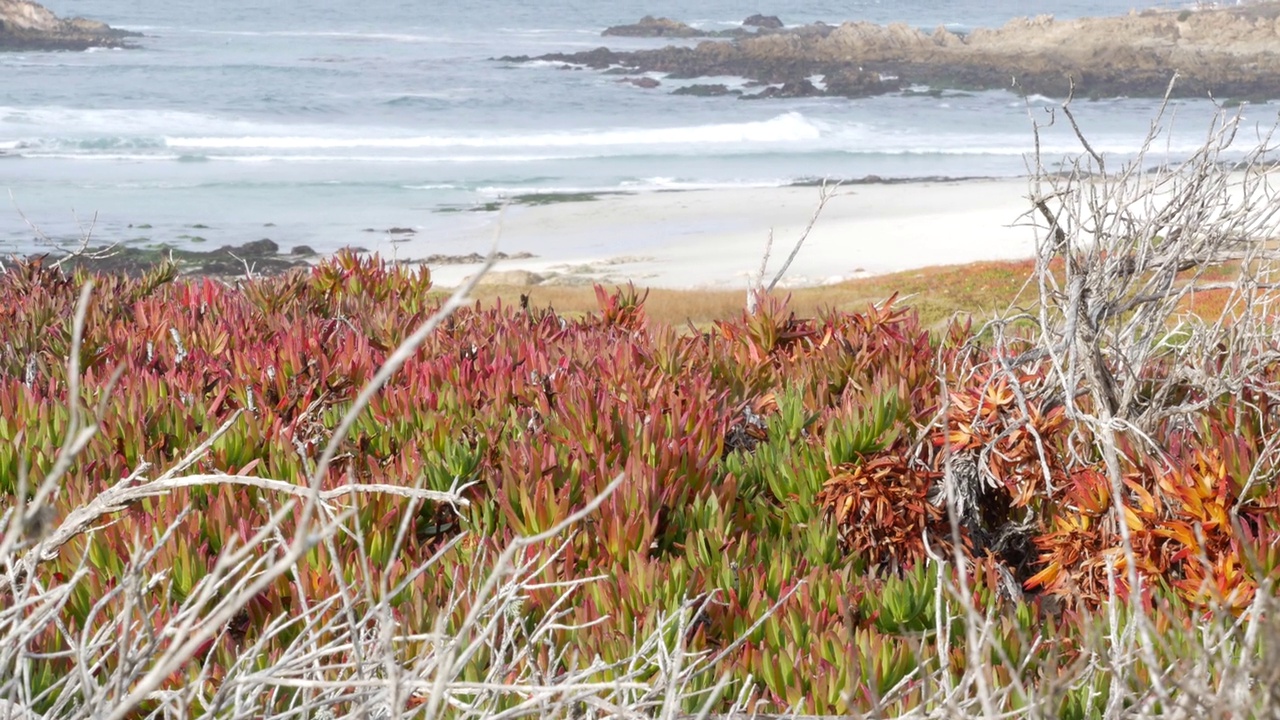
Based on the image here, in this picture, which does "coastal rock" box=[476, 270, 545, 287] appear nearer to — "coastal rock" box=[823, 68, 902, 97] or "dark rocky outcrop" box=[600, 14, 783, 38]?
"coastal rock" box=[823, 68, 902, 97]

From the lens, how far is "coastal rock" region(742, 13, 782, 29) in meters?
74.1

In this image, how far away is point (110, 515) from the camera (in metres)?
3.29

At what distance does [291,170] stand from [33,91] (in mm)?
18616

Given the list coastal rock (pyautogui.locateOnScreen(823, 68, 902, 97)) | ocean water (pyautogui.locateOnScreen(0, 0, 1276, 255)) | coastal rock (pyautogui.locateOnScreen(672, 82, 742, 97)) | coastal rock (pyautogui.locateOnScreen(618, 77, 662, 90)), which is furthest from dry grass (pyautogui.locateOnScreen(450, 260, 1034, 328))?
coastal rock (pyautogui.locateOnScreen(618, 77, 662, 90))

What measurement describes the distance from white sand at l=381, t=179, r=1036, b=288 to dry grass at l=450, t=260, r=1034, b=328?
1927 millimetres

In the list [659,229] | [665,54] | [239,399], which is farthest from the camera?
[665,54]

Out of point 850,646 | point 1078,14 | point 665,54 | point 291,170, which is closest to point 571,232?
point 291,170

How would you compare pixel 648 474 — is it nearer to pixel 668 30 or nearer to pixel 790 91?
pixel 790 91

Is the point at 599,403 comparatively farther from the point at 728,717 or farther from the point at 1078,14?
the point at 1078,14

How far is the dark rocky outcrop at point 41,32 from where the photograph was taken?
190 feet

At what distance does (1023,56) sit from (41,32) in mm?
48574

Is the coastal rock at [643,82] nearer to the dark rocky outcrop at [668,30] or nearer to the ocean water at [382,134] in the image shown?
the ocean water at [382,134]

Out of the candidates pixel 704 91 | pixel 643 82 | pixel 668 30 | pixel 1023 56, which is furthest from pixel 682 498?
pixel 668 30

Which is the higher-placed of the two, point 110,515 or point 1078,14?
point 1078,14
